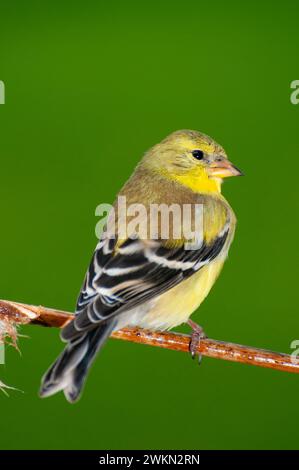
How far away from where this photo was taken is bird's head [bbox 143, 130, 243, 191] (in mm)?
2836

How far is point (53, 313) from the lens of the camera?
2193mm

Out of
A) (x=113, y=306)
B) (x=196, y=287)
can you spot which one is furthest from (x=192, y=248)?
(x=113, y=306)

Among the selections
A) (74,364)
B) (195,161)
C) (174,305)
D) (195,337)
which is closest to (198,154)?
(195,161)

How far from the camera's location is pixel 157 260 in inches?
93.8

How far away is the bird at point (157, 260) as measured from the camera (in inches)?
81.3

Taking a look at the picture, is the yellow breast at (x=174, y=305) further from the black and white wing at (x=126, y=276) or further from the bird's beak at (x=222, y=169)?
the bird's beak at (x=222, y=169)

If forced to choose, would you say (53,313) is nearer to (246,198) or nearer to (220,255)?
(220,255)

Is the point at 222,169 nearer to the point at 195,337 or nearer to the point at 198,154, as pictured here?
the point at 198,154

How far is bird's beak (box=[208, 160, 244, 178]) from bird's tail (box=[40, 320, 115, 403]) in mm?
801

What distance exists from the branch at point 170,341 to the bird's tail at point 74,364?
0.36 feet

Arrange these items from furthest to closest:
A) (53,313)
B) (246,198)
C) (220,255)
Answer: (246,198), (220,255), (53,313)

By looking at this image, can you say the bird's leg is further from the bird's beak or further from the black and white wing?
the bird's beak

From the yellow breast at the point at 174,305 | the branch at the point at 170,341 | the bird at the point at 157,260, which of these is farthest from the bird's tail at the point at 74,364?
the yellow breast at the point at 174,305

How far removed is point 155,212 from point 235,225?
49 cm
